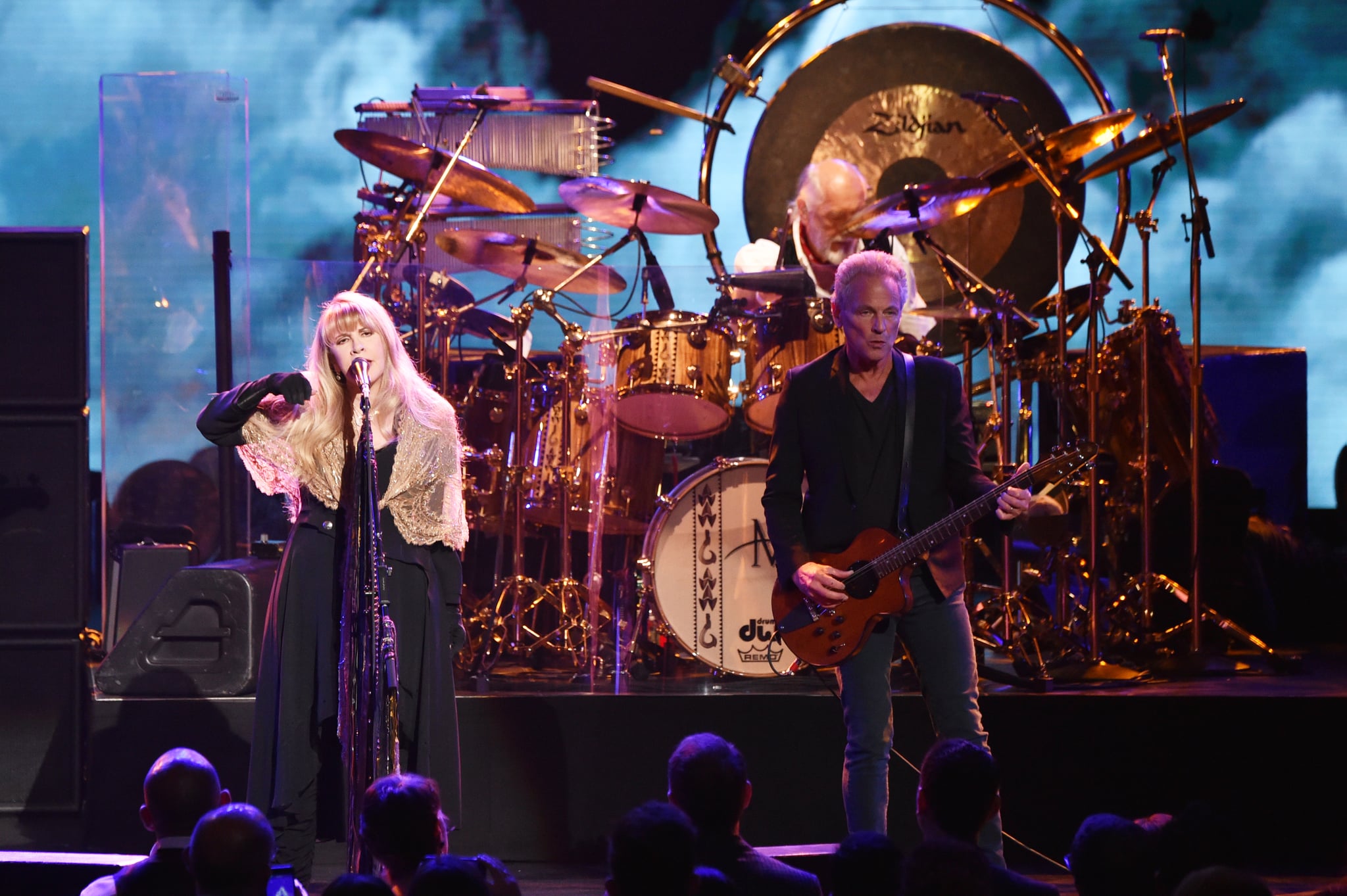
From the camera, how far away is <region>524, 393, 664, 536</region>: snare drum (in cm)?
661

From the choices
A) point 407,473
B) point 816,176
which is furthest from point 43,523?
point 816,176

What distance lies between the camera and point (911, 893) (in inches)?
96.2

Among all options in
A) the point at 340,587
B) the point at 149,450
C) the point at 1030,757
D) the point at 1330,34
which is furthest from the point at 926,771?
Answer: the point at 1330,34

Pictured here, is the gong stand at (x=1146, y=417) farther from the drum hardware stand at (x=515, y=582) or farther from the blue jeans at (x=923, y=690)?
the drum hardware stand at (x=515, y=582)

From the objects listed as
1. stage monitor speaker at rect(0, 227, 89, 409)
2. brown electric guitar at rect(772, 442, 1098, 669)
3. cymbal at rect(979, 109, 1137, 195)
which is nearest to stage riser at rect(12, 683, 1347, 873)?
stage monitor speaker at rect(0, 227, 89, 409)

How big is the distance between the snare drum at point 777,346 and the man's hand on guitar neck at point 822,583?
259cm

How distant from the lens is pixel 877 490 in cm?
404

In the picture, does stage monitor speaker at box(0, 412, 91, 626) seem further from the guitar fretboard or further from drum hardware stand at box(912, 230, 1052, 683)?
drum hardware stand at box(912, 230, 1052, 683)

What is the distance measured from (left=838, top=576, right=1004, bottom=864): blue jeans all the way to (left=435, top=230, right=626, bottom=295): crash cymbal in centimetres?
395

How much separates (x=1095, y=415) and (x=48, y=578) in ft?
14.9

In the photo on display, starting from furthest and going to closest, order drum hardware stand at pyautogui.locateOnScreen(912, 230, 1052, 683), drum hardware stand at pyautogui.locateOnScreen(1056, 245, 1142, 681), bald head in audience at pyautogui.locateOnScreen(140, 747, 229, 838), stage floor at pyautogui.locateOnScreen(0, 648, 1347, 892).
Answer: drum hardware stand at pyautogui.locateOnScreen(1056, 245, 1142, 681), drum hardware stand at pyautogui.locateOnScreen(912, 230, 1052, 683), stage floor at pyautogui.locateOnScreen(0, 648, 1347, 892), bald head in audience at pyautogui.locateOnScreen(140, 747, 229, 838)

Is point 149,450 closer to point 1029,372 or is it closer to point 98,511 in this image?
A: point 98,511

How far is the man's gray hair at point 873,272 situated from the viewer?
3975 millimetres

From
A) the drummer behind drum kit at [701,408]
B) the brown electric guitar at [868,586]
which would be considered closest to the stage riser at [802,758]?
the drummer behind drum kit at [701,408]
